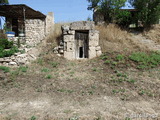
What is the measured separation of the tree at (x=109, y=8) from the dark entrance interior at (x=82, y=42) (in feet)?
14.1

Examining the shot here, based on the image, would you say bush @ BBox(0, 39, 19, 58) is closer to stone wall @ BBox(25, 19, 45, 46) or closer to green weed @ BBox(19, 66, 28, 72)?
green weed @ BBox(19, 66, 28, 72)

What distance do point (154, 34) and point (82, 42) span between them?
6.35 m

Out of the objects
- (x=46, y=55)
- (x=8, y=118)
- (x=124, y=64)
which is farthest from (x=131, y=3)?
(x=8, y=118)

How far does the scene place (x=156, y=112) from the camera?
3.64 meters

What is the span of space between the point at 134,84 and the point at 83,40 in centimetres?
440

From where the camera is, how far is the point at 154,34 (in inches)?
408

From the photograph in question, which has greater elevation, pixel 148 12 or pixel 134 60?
pixel 148 12

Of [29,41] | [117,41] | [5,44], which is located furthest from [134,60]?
[5,44]

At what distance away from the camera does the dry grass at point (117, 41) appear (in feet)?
27.8

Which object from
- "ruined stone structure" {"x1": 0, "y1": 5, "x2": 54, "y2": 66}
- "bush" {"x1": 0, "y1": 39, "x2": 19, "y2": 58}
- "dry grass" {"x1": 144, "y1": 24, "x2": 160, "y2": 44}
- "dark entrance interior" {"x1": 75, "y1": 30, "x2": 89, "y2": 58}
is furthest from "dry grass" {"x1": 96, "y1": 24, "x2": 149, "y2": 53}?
"bush" {"x1": 0, "y1": 39, "x2": 19, "y2": 58}

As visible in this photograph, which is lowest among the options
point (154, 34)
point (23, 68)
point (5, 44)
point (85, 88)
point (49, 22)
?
point (85, 88)

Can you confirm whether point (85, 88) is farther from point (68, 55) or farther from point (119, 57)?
point (68, 55)

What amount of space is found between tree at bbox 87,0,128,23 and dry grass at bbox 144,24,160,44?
3.03 meters

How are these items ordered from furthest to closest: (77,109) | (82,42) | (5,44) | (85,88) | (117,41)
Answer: (117,41) < (82,42) < (5,44) < (85,88) < (77,109)
